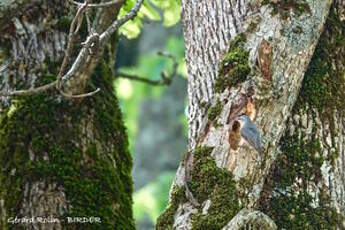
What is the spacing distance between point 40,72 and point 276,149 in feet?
4.26

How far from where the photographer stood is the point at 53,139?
3.86m

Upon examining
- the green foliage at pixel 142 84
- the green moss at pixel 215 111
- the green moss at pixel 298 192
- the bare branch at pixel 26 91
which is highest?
the green foliage at pixel 142 84

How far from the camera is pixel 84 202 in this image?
12.5 feet

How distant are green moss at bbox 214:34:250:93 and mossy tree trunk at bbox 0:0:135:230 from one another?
838mm

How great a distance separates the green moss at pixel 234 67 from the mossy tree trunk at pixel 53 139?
2.75 feet

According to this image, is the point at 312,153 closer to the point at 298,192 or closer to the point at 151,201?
the point at 298,192

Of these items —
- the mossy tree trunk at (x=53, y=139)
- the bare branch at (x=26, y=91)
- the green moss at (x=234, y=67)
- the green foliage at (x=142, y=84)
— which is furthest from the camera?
the green foliage at (x=142, y=84)

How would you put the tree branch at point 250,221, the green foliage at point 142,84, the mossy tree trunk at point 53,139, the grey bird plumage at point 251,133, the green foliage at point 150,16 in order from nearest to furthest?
1. the tree branch at point 250,221
2. the grey bird plumage at point 251,133
3. the mossy tree trunk at point 53,139
4. the green foliage at point 150,16
5. the green foliage at point 142,84

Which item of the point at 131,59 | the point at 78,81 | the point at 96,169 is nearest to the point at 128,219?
the point at 96,169

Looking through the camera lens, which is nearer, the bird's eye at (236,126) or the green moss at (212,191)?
the green moss at (212,191)

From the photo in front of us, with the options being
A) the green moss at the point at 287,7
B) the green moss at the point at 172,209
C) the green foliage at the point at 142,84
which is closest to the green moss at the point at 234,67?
the green moss at the point at 287,7

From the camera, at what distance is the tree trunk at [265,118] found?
9.96 ft

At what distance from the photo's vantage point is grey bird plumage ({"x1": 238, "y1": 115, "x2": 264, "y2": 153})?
→ 3029mm

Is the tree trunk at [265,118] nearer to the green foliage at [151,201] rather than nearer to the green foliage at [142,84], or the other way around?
the green foliage at [142,84]
